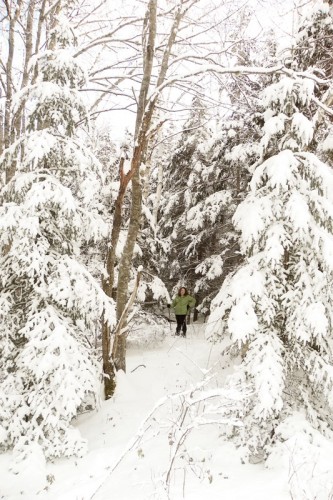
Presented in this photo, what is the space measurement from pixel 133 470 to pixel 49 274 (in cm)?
369

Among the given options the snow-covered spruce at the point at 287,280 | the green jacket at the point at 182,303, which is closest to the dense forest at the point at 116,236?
the snow-covered spruce at the point at 287,280

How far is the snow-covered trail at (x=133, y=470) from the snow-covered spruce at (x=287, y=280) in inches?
28.1

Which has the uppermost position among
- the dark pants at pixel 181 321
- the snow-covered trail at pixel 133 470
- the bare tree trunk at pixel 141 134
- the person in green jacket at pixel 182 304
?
the bare tree trunk at pixel 141 134

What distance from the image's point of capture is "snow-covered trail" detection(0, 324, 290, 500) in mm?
5641

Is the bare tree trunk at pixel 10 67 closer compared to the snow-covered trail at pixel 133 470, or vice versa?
the snow-covered trail at pixel 133 470

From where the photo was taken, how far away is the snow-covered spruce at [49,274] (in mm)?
7000

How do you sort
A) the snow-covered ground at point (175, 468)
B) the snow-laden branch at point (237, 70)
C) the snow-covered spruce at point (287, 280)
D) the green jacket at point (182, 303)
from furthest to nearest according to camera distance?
1. the green jacket at point (182, 303)
2. the snow-laden branch at point (237, 70)
3. the snow-covered spruce at point (287, 280)
4. the snow-covered ground at point (175, 468)

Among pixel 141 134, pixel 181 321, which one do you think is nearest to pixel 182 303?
pixel 181 321

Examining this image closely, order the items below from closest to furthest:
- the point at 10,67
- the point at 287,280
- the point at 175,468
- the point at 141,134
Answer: the point at 175,468
the point at 287,280
the point at 141,134
the point at 10,67

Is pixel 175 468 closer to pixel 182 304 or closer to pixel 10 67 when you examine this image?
pixel 10 67

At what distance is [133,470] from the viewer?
6.87 metres

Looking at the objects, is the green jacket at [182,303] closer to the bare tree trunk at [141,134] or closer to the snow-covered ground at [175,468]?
the bare tree trunk at [141,134]

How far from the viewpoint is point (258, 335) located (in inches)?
279

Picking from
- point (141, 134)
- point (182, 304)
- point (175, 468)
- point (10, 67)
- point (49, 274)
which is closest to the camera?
point (175, 468)
